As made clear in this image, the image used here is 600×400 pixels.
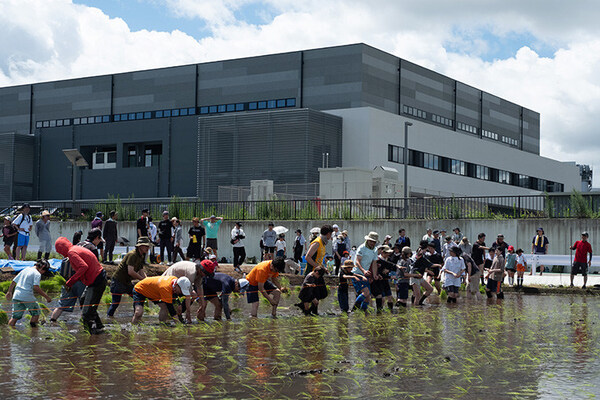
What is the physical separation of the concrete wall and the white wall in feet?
48.8

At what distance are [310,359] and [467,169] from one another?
52.4 meters

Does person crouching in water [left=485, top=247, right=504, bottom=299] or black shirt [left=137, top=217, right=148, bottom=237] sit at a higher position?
black shirt [left=137, top=217, right=148, bottom=237]

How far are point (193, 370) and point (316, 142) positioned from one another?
41.0 meters

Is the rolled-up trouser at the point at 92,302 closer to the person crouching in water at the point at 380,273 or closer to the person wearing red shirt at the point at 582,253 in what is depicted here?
the person crouching in water at the point at 380,273

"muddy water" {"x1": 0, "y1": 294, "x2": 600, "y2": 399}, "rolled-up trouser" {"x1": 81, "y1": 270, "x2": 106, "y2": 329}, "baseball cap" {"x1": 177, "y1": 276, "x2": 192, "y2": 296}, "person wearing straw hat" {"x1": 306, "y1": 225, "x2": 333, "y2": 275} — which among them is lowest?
"muddy water" {"x1": 0, "y1": 294, "x2": 600, "y2": 399}

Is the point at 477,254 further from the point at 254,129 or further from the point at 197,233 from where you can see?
the point at 254,129

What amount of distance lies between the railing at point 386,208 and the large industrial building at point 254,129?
6744mm

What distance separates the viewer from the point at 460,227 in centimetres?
3325

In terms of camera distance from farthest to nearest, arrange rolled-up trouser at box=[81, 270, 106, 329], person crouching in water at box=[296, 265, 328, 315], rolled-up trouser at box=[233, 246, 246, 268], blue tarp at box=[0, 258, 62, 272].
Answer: rolled-up trouser at box=[233, 246, 246, 268] → blue tarp at box=[0, 258, 62, 272] → person crouching in water at box=[296, 265, 328, 315] → rolled-up trouser at box=[81, 270, 106, 329]

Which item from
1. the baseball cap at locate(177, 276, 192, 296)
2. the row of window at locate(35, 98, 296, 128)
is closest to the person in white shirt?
the baseball cap at locate(177, 276, 192, 296)

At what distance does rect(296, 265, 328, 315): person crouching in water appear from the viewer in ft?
51.5

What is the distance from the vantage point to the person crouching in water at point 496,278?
21.3 metres

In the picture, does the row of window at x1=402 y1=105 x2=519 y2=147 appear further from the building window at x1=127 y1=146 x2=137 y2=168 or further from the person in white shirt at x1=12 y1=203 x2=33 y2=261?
the person in white shirt at x1=12 y1=203 x2=33 y2=261

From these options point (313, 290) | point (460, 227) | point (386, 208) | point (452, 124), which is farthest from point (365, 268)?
point (452, 124)
